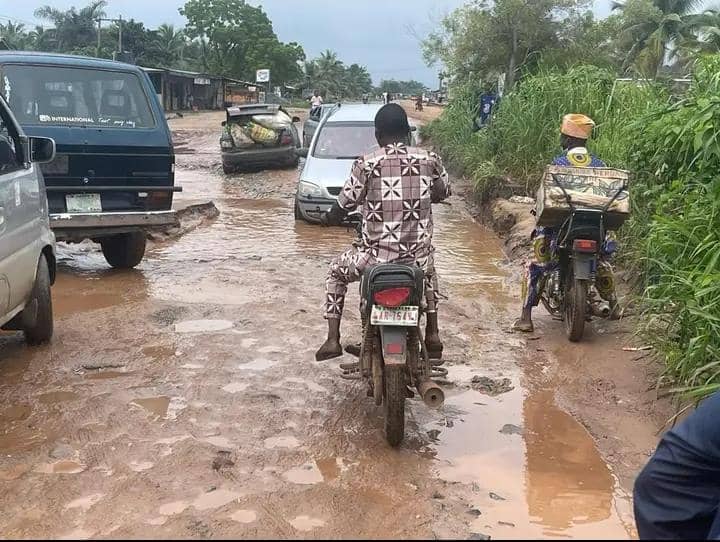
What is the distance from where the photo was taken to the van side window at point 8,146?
17.2ft

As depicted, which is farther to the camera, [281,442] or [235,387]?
[235,387]

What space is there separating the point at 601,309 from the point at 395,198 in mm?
2793

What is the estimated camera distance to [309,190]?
458 inches

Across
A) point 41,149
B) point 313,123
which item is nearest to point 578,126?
point 41,149

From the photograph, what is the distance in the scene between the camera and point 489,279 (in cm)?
893

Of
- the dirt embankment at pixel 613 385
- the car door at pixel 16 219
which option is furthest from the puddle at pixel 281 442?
the car door at pixel 16 219

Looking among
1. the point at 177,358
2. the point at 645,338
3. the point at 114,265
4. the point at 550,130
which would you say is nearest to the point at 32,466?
the point at 177,358

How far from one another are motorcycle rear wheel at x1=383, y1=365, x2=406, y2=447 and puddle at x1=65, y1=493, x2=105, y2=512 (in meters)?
1.47

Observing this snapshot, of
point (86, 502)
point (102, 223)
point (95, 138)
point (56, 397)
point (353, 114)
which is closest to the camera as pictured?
point (86, 502)

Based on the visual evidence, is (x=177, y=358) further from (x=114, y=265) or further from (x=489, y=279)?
(x=489, y=279)

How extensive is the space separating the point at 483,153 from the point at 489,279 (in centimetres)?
619

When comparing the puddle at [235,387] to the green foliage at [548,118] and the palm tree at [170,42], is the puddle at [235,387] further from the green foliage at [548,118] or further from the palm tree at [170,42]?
the palm tree at [170,42]

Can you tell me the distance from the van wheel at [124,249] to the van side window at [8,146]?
3.03 metres

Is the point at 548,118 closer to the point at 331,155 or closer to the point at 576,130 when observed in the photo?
the point at 331,155
